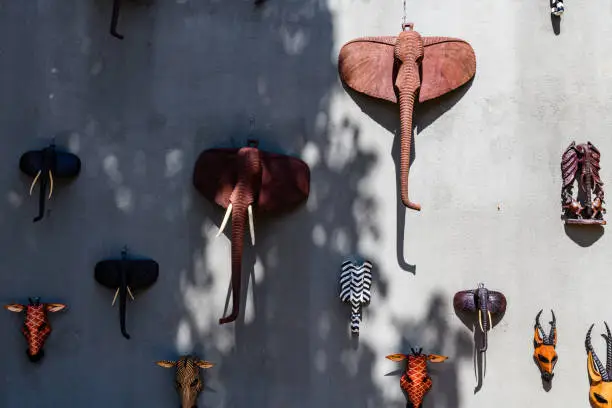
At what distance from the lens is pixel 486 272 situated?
4.18m

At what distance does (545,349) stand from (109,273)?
108 inches

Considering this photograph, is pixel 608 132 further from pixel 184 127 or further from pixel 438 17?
pixel 184 127

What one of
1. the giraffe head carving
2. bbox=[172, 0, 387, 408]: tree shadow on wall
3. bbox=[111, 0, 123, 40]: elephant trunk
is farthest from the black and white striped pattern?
bbox=[111, 0, 123, 40]: elephant trunk

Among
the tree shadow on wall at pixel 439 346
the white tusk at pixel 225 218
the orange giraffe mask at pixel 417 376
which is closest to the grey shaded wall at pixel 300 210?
the tree shadow on wall at pixel 439 346

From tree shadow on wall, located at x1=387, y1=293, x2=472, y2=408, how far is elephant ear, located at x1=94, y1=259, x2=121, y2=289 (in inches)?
70.3

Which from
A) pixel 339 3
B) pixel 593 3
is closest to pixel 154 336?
pixel 339 3

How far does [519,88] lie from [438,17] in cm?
70

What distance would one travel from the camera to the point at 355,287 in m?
4.08

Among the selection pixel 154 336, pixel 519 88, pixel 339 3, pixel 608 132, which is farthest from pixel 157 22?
pixel 608 132

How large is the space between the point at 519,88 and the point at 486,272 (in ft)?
3.96

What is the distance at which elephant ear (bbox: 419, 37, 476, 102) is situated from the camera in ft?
13.8

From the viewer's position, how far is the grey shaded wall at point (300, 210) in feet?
13.7

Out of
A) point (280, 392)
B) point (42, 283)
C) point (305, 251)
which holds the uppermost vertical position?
point (305, 251)

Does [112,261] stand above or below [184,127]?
below
